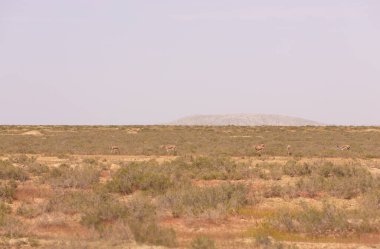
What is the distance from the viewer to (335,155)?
33375 millimetres

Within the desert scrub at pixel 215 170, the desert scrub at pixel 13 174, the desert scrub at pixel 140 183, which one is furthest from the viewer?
the desert scrub at pixel 215 170

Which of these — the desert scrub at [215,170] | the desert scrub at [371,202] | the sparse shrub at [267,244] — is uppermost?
the desert scrub at [215,170]

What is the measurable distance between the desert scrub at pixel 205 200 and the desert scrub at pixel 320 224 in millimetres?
1717

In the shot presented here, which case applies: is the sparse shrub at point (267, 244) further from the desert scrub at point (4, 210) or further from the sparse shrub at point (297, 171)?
the sparse shrub at point (297, 171)

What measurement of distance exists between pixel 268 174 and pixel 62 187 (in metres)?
8.62

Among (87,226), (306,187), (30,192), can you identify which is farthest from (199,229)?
(30,192)

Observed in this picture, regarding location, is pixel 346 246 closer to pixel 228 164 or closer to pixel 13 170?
pixel 228 164

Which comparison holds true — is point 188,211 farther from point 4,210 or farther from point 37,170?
point 37,170

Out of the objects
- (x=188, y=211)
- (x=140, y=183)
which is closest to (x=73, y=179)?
(x=140, y=183)

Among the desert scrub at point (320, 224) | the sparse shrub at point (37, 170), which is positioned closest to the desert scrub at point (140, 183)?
the desert scrub at point (320, 224)

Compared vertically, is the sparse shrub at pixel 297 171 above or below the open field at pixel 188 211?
above

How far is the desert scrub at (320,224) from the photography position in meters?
12.4

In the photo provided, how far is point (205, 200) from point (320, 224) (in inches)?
143

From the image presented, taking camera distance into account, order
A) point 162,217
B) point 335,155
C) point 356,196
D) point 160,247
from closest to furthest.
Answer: point 160,247 → point 162,217 → point 356,196 → point 335,155
